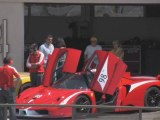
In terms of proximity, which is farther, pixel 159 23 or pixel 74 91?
pixel 159 23

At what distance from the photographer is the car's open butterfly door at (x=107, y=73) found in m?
11.8

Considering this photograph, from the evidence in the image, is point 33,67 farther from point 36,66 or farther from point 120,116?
point 120,116

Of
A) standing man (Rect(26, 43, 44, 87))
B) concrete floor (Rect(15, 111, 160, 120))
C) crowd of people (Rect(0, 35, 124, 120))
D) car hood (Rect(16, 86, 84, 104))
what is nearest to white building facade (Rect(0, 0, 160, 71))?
crowd of people (Rect(0, 35, 124, 120))

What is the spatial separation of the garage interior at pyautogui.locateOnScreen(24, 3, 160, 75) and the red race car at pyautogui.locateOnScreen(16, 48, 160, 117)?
9.39 meters

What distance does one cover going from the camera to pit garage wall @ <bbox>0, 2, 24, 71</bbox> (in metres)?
17.2

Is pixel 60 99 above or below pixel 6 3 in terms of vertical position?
below

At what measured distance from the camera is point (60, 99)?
37.0 ft

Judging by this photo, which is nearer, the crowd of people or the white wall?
the crowd of people

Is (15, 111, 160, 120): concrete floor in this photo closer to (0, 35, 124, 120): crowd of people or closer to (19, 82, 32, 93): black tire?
(0, 35, 124, 120): crowd of people

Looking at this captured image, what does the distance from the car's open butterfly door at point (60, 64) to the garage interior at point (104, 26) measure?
31.3 feet

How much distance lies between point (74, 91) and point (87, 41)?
10.7 metres

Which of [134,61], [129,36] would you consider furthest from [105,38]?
[134,61]

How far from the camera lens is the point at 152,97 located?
1262 cm

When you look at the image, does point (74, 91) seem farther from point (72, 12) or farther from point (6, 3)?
point (72, 12)
